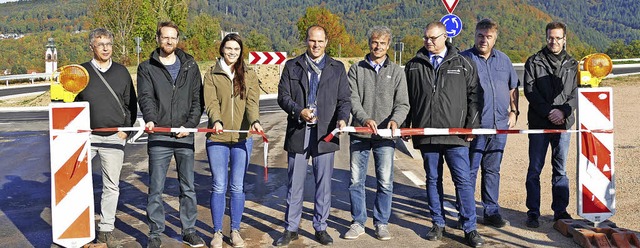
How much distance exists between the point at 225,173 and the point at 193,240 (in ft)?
2.29

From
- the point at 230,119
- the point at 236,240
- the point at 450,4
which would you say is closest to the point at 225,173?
the point at 230,119

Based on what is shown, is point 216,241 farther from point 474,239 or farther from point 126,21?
point 126,21

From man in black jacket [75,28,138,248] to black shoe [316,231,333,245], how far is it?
190cm

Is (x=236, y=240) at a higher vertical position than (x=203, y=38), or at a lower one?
lower

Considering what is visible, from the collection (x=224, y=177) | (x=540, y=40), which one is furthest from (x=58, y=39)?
(x=224, y=177)

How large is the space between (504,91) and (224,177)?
2.99 metres

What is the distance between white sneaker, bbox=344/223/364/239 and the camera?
635 centimetres

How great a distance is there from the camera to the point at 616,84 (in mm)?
28688

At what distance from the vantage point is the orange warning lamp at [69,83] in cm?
539

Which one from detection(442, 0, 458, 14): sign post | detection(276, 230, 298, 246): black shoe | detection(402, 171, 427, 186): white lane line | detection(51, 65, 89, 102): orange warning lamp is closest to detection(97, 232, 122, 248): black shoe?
detection(51, 65, 89, 102): orange warning lamp

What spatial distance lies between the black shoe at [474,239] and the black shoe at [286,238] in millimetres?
1637

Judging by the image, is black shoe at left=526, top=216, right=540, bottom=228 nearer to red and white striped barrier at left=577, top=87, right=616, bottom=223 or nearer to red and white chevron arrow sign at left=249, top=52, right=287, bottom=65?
red and white striped barrier at left=577, top=87, right=616, bottom=223

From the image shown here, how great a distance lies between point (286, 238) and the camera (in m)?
6.20

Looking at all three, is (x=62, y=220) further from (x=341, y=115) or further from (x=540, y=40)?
(x=540, y=40)
